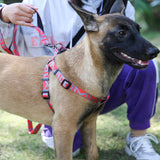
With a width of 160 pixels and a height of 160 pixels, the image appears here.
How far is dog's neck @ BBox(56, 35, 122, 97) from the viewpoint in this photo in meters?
1.97

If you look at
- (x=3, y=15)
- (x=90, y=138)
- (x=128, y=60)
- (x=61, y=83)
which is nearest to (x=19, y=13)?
(x=3, y=15)

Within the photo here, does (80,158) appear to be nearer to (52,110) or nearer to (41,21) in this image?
(52,110)

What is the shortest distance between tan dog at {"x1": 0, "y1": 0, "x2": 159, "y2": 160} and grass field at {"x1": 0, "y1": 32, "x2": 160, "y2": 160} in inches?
17.2

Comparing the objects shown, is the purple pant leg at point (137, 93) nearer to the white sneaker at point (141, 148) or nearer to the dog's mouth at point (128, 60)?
the white sneaker at point (141, 148)

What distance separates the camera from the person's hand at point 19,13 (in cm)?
221

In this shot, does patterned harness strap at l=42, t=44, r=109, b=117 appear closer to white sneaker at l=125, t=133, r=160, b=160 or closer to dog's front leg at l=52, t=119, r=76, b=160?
dog's front leg at l=52, t=119, r=76, b=160

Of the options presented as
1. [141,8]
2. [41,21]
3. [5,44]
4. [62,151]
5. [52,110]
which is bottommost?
[141,8]

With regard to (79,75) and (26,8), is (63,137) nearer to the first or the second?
(79,75)

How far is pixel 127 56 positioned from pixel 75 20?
0.87m

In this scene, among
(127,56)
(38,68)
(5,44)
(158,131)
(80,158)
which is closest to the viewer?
(127,56)

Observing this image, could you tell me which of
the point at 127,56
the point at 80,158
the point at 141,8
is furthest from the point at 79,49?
the point at 141,8

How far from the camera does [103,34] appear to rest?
1.89m

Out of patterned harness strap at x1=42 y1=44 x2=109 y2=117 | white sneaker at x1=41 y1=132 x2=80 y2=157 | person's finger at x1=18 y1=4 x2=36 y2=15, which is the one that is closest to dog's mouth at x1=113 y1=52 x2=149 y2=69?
patterned harness strap at x1=42 y1=44 x2=109 y2=117

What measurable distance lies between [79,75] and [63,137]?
1.54ft
